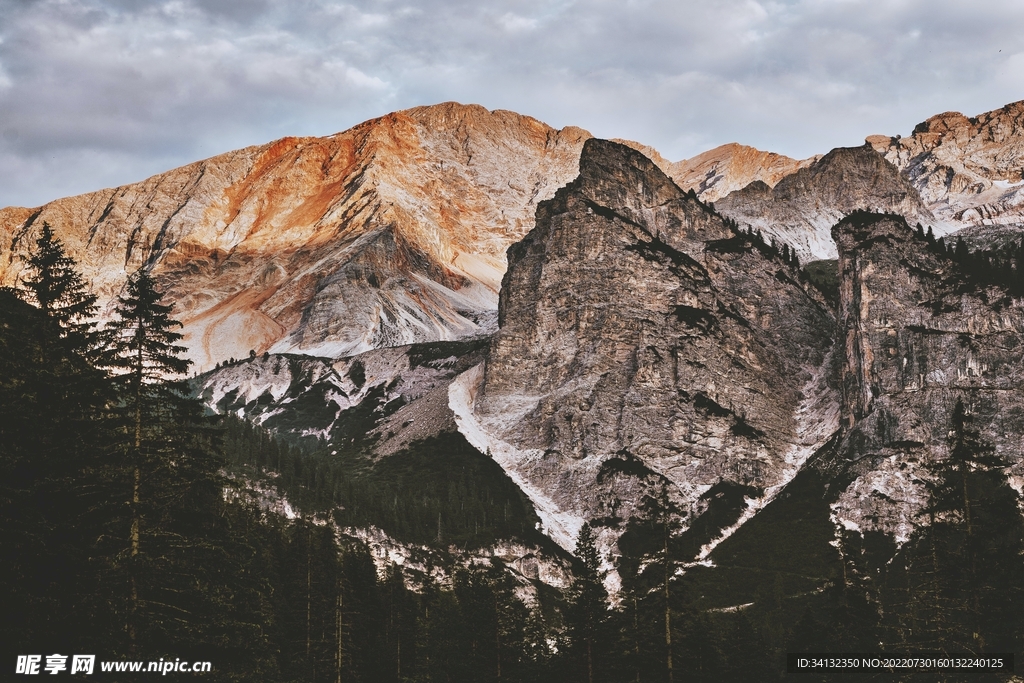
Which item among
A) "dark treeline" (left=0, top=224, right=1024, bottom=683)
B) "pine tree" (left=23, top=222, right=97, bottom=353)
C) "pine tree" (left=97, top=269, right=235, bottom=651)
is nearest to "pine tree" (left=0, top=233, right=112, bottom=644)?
"dark treeline" (left=0, top=224, right=1024, bottom=683)

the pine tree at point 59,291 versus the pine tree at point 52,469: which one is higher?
the pine tree at point 59,291

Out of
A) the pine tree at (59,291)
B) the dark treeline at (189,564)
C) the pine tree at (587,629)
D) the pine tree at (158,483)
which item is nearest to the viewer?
the pine tree at (158,483)

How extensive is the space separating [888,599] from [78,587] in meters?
158

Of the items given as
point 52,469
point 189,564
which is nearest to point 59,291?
point 52,469

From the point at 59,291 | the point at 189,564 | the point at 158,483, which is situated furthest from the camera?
the point at 59,291

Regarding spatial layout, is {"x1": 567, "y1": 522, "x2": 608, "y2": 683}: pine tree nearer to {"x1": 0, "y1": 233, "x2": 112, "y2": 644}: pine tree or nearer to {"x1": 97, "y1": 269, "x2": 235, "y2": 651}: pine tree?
{"x1": 97, "y1": 269, "x2": 235, "y2": 651}: pine tree

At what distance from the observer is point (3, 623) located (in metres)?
46.0

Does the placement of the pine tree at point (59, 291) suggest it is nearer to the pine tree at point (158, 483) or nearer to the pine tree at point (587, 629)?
the pine tree at point (158, 483)

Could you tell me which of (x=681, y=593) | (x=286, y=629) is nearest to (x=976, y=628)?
(x=681, y=593)

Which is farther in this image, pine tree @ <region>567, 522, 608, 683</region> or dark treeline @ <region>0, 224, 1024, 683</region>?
pine tree @ <region>567, 522, 608, 683</region>

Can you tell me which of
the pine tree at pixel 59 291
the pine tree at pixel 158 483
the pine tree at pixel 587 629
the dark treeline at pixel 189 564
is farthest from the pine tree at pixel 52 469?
the pine tree at pixel 587 629

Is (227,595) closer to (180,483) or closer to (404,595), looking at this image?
(180,483)

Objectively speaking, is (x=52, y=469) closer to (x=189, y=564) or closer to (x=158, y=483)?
(x=158, y=483)

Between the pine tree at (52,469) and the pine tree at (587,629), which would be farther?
the pine tree at (587,629)
